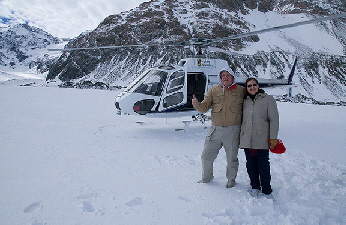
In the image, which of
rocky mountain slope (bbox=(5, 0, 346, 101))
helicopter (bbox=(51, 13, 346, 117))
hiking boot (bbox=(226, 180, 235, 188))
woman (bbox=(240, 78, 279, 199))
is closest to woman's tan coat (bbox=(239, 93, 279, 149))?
woman (bbox=(240, 78, 279, 199))

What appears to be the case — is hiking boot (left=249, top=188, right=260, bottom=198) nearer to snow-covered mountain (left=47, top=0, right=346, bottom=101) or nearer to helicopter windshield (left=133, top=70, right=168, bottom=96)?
helicopter windshield (left=133, top=70, right=168, bottom=96)

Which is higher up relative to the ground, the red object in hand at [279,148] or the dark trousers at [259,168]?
the red object in hand at [279,148]

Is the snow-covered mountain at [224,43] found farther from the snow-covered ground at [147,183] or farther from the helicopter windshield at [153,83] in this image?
the snow-covered ground at [147,183]

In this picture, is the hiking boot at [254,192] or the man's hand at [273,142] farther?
the hiking boot at [254,192]

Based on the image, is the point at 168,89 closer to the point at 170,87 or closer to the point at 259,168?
the point at 170,87

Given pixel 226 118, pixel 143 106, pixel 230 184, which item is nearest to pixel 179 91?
pixel 143 106

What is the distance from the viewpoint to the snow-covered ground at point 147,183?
2656 mm

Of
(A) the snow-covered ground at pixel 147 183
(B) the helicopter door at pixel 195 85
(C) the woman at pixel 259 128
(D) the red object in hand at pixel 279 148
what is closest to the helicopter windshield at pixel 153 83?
(B) the helicopter door at pixel 195 85

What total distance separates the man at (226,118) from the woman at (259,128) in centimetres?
13

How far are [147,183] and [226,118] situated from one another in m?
1.57

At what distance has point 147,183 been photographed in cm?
350

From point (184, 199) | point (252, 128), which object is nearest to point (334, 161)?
point (252, 128)

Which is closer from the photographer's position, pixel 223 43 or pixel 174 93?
pixel 174 93

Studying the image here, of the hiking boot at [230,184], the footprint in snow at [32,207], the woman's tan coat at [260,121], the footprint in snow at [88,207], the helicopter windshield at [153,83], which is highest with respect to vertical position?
the helicopter windshield at [153,83]
